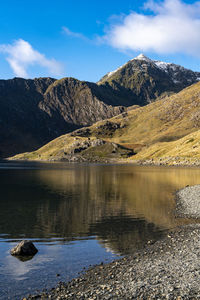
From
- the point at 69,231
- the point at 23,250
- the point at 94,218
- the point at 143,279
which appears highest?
the point at 143,279

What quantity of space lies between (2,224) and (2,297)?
88.5 ft

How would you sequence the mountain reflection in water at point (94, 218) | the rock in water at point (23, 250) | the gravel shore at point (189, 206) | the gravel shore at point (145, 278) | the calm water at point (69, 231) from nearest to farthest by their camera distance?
the gravel shore at point (145, 278) < the calm water at point (69, 231) < the rock in water at point (23, 250) < the mountain reflection in water at point (94, 218) < the gravel shore at point (189, 206)

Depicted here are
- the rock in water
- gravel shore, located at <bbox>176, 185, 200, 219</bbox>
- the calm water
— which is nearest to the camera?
the calm water

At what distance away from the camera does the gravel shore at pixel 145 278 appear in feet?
66.3

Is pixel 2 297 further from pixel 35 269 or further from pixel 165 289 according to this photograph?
pixel 165 289

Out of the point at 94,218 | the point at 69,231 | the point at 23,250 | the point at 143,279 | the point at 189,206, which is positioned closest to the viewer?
the point at 143,279

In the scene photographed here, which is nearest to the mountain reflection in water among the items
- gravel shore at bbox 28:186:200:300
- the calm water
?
the calm water

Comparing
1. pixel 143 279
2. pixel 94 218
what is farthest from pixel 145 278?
pixel 94 218

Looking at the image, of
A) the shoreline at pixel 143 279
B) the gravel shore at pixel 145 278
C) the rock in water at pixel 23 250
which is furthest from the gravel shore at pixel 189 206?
the rock in water at pixel 23 250

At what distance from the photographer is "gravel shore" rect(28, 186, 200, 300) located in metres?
20.2

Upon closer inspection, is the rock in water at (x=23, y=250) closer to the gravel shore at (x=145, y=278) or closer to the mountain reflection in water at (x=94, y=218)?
the mountain reflection in water at (x=94, y=218)

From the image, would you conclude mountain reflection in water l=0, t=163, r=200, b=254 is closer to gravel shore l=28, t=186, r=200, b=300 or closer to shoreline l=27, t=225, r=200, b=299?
gravel shore l=28, t=186, r=200, b=300

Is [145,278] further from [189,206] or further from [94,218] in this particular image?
[189,206]

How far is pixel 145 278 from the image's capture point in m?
23.0
